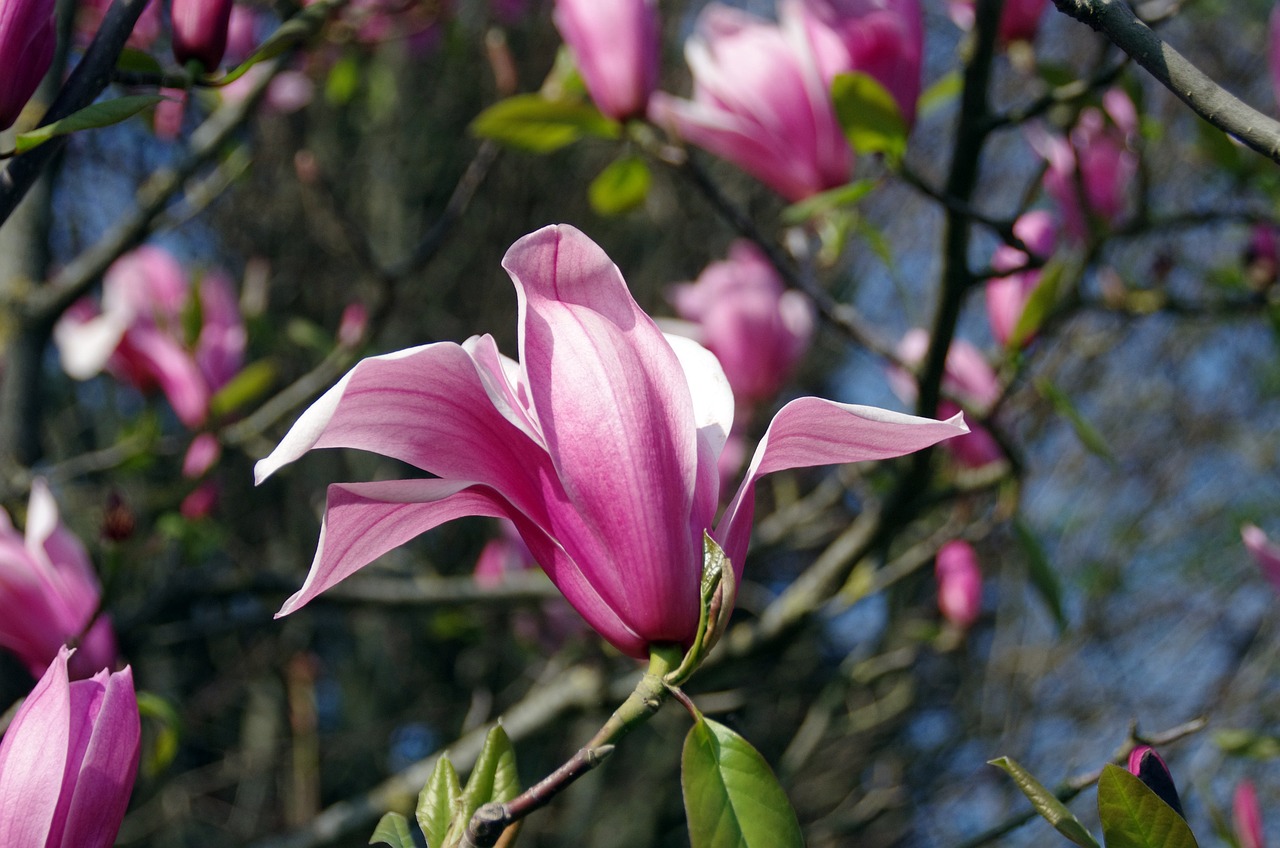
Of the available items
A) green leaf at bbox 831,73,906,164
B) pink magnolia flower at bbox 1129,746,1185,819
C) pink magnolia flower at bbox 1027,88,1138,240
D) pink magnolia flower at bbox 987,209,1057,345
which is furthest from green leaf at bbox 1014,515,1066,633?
pink magnolia flower at bbox 1129,746,1185,819

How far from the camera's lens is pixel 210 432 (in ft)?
5.77

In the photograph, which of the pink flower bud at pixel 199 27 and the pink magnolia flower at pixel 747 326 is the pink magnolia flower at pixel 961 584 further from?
the pink flower bud at pixel 199 27

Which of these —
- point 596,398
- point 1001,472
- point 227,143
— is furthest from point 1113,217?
point 227,143

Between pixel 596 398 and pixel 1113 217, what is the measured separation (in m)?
1.16

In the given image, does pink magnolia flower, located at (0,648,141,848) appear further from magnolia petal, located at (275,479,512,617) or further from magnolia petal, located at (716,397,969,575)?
magnolia petal, located at (716,397,969,575)

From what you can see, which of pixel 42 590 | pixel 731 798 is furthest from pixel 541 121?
pixel 731 798

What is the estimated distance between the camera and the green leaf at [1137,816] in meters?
0.49

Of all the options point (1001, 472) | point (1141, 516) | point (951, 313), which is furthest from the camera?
point (1141, 516)

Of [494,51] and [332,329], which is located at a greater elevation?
[494,51]

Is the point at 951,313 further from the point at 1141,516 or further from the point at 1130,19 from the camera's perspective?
the point at 1141,516

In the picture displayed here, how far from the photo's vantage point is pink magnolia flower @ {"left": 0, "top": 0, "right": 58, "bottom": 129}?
0.56 meters

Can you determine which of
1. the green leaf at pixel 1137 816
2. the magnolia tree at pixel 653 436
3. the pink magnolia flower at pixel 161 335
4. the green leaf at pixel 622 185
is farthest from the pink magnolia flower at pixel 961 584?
the green leaf at pixel 1137 816

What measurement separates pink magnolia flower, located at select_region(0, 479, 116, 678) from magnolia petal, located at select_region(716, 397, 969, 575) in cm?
58

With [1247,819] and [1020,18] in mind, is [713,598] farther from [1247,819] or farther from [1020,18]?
[1020,18]
